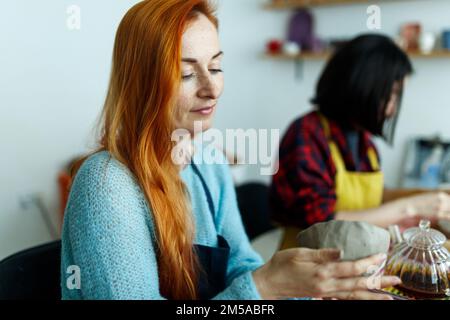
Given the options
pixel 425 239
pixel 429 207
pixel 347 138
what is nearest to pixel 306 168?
pixel 347 138

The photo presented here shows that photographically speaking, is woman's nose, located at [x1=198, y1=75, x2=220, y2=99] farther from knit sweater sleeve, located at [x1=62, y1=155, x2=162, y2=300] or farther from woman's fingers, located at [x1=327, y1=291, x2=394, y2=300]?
woman's fingers, located at [x1=327, y1=291, x2=394, y2=300]

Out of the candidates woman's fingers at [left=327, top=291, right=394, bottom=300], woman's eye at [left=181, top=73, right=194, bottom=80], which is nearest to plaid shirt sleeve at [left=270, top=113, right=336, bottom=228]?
woman's fingers at [left=327, top=291, right=394, bottom=300]

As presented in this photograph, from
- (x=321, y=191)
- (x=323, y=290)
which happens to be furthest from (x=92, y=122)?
(x=321, y=191)

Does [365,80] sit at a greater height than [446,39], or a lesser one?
lesser

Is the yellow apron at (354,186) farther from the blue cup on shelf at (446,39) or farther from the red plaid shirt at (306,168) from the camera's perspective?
the blue cup on shelf at (446,39)

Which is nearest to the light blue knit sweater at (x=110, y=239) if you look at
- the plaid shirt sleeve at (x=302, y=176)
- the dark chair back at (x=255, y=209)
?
the plaid shirt sleeve at (x=302, y=176)

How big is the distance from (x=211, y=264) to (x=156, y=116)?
23 centimetres

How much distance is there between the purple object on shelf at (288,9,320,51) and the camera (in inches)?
66.5

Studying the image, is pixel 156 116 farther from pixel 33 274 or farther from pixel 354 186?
pixel 354 186

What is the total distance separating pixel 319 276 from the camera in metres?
0.45

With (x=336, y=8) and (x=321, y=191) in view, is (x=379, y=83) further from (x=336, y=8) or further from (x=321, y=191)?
(x=336, y=8)

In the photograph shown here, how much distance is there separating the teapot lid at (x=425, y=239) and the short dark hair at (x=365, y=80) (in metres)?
0.37

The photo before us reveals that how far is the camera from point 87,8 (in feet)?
1.44
